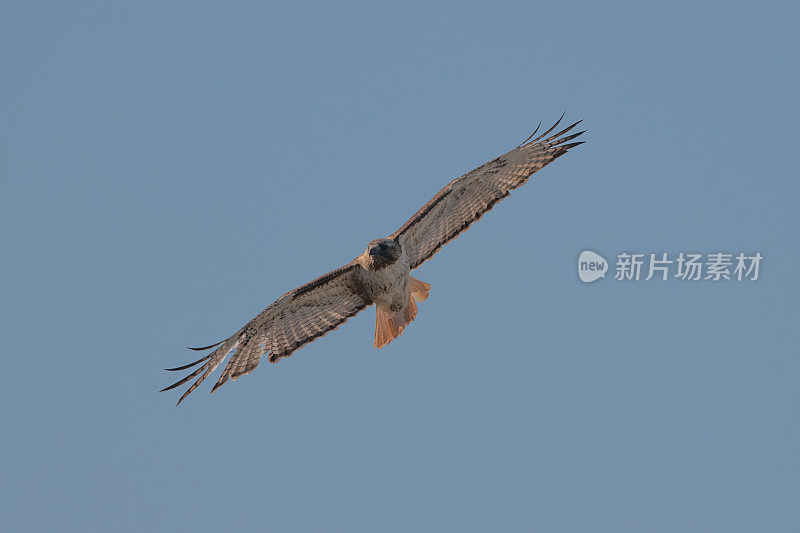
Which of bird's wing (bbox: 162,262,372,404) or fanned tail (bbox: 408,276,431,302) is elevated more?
fanned tail (bbox: 408,276,431,302)

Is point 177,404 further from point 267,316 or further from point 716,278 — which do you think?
point 716,278

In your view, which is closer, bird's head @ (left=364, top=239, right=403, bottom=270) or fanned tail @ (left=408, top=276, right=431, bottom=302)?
bird's head @ (left=364, top=239, right=403, bottom=270)

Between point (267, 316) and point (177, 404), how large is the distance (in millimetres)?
1895

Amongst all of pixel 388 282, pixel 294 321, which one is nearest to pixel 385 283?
pixel 388 282

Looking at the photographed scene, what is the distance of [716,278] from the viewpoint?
82.8 feet

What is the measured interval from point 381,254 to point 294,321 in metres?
1.55

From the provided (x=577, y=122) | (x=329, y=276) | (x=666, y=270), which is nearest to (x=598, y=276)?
(x=666, y=270)

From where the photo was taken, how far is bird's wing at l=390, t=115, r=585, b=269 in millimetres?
21875

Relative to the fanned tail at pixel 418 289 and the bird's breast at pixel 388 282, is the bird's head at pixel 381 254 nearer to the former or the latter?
the bird's breast at pixel 388 282

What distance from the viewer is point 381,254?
68.9 ft

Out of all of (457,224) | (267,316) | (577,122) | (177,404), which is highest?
(577,122)

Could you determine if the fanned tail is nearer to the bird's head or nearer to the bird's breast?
the bird's breast

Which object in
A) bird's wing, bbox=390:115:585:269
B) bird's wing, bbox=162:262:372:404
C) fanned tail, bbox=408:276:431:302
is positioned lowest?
bird's wing, bbox=162:262:372:404

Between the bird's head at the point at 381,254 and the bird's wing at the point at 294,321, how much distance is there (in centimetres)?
45
